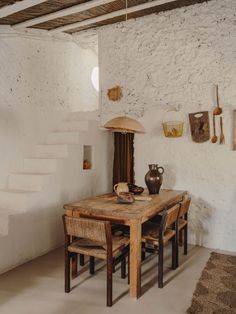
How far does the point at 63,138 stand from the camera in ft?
15.1

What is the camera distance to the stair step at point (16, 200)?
11.7ft

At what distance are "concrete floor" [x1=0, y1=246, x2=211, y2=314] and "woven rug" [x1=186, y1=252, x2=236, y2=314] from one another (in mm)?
77

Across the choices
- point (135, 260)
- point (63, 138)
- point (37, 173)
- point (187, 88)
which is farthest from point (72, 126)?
point (135, 260)

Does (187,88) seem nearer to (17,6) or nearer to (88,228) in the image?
(17,6)

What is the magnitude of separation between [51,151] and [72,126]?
651mm

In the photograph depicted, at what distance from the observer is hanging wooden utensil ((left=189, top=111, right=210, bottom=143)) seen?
402cm

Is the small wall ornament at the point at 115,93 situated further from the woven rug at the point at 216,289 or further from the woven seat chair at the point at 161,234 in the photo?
the woven rug at the point at 216,289

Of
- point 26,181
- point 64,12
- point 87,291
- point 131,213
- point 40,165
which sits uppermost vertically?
point 64,12

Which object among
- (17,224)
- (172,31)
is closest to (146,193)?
(17,224)

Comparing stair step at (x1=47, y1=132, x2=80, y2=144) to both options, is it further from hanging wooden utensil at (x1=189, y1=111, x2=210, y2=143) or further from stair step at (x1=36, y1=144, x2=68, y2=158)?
hanging wooden utensil at (x1=189, y1=111, x2=210, y2=143)

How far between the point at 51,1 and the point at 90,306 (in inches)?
135

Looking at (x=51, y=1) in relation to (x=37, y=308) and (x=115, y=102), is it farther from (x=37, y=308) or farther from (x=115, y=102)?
(x=37, y=308)

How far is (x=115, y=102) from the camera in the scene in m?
4.80

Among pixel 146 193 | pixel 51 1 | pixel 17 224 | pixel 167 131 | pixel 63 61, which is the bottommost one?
pixel 17 224
